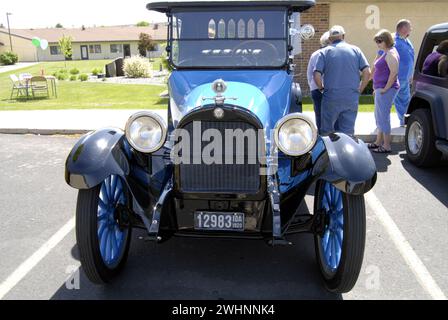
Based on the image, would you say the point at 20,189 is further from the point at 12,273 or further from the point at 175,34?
the point at 175,34

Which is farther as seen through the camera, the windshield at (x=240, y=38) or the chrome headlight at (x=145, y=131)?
the windshield at (x=240, y=38)

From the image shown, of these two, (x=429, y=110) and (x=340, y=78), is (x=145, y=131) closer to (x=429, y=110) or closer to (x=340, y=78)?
(x=340, y=78)

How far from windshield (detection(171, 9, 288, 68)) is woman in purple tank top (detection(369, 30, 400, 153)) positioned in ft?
7.76

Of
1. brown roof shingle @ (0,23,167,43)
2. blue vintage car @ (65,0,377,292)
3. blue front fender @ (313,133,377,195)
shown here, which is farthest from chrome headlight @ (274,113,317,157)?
brown roof shingle @ (0,23,167,43)

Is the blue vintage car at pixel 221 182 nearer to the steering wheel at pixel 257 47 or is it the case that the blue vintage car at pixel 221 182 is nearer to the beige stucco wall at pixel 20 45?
the steering wheel at pixel 257 47

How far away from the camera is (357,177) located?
296 centimetres

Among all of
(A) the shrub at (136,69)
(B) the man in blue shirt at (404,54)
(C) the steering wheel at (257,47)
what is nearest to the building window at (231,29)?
(C) the steering wheel at (257,47)

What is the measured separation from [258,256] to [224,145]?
1155mm

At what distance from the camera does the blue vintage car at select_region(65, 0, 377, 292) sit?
306 cm

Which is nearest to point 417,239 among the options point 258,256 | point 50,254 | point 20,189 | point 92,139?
point 258,256

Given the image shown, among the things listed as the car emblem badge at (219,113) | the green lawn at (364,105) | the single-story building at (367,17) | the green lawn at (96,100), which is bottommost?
the green lawn at (96,100)

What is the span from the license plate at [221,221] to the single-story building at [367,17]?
9.76 metres

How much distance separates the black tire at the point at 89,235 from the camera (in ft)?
10.0

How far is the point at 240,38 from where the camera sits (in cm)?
440
